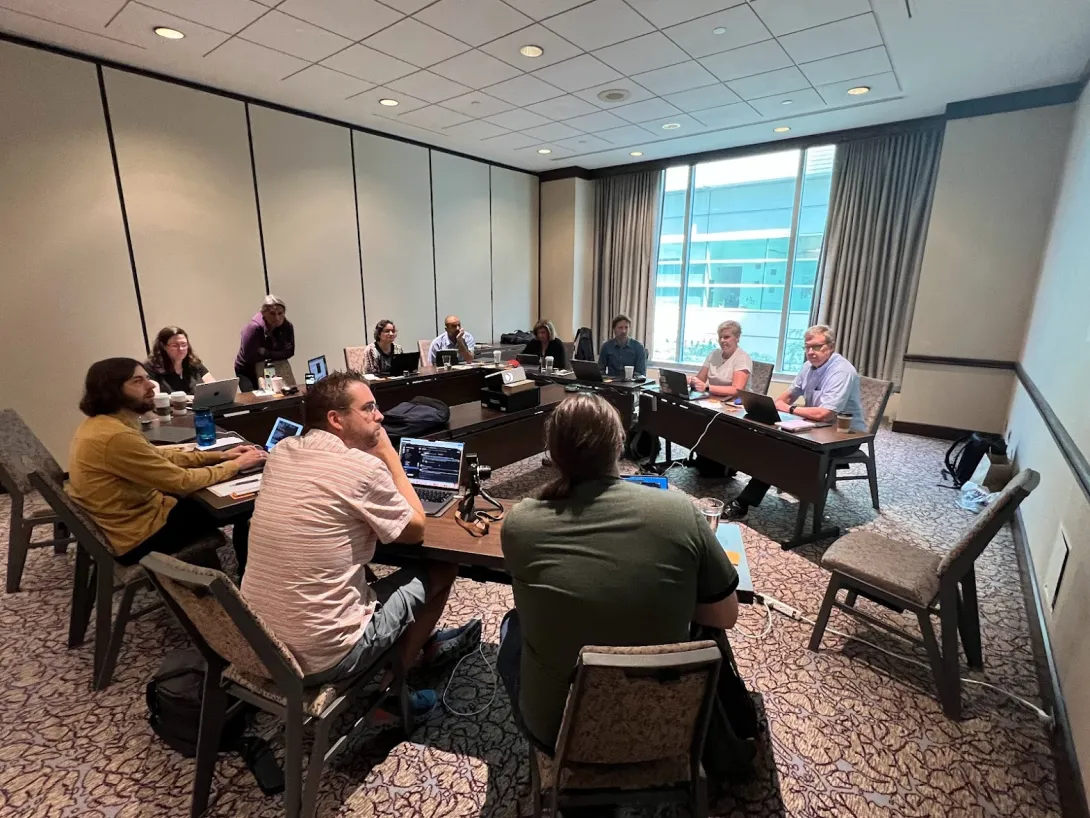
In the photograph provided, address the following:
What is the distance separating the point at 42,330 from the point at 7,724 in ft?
10.4

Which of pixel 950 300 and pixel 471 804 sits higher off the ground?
pixel 950 300

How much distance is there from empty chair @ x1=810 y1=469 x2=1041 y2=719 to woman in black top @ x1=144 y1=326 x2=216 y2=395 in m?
4.04

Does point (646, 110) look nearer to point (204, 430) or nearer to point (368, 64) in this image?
point (368, 64)

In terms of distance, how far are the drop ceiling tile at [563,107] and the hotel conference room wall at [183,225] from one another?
1917 mm

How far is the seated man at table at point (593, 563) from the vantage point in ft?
3.56

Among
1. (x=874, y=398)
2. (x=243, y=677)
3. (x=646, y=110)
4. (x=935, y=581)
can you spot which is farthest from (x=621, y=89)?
(x=243, y=677)

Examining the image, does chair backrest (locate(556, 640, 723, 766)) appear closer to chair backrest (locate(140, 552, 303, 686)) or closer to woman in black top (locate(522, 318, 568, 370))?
chair backrest (locate(140, 552, 303, 686))

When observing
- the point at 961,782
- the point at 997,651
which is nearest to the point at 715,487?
the point at 997,651

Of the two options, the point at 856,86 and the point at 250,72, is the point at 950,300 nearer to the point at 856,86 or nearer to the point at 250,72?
the point at 856,86

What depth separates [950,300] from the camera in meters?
4.89

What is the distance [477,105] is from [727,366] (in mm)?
3256

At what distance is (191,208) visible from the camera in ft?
14.0

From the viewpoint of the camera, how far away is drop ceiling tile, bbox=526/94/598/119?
4406mm

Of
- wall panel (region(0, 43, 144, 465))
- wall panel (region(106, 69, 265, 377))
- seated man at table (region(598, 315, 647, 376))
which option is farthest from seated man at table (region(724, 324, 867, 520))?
wall panel (region(0, 43, 144, 465))
